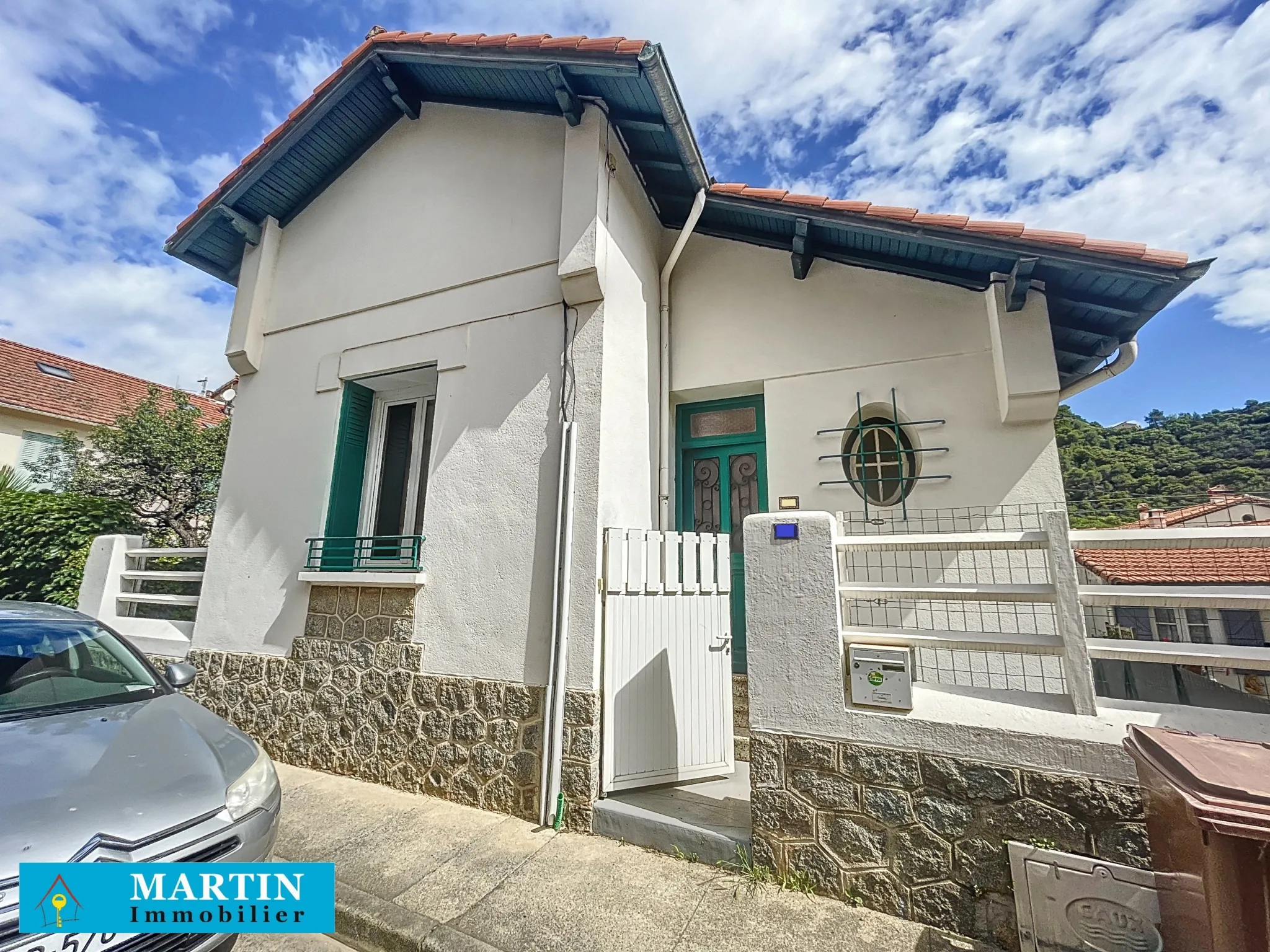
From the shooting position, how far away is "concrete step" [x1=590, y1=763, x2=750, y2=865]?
3.16 meters

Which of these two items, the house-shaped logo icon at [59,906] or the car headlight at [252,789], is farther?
the car headlight at [252,789]

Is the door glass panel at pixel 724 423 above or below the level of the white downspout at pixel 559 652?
above

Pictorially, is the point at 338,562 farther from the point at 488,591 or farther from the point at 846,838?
the point at 846,838

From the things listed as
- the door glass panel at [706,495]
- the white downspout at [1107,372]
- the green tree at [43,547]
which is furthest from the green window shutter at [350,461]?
the white downspout at [1107,372]

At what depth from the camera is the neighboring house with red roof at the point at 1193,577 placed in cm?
285

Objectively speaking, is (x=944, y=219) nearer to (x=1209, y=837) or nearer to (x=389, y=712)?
(x=1209, y=837)

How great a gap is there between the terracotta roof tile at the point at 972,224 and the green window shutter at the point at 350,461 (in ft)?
13.8

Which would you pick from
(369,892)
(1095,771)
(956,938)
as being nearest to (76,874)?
(369,892)

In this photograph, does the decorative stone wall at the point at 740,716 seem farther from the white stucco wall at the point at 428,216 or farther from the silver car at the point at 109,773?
the white stucco wall at the point at 428,216

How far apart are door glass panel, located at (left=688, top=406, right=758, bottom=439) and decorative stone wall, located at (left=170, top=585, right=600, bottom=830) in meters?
3.02

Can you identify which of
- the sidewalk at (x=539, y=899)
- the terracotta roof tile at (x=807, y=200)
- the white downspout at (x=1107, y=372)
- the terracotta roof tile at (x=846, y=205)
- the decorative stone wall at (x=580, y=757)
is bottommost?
the sidewalk at (x=539, y=899)

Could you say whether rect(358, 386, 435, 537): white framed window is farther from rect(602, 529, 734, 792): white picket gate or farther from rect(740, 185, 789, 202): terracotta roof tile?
rect(740, 185, 789, 202): terracotta roof tile

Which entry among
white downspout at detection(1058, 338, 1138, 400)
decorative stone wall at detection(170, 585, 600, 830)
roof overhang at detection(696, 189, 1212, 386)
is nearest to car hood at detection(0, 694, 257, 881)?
decorative stone wall at detection(170, 585, 600, 830)

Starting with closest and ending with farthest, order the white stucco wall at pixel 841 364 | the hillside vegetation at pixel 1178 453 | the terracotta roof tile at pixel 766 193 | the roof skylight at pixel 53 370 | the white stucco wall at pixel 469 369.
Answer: the white stucco wall at pixel 469 369 → the white stucco wall at pixel 841 364 → the terracotta roof tile at pixel 766 193 → the hillside vegetation at pixel 1178 453 → the roof skylight at pixel 53 370
